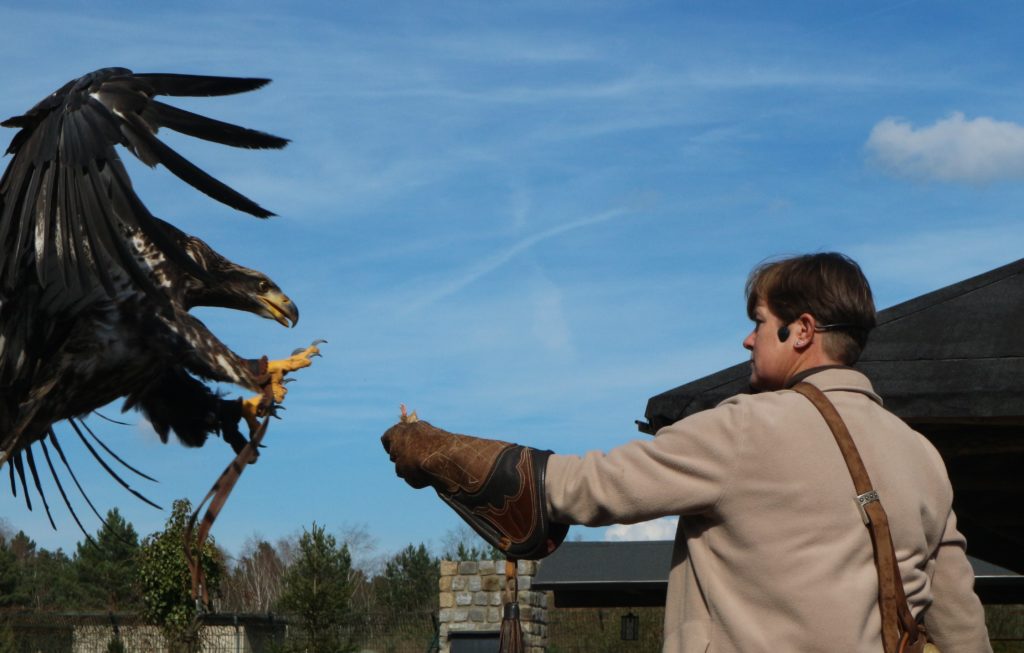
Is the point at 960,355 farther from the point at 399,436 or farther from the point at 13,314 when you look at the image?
the point at 13,314

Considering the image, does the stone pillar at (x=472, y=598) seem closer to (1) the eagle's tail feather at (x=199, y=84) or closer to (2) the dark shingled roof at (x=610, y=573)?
(2) the dark shingled roof at (x=610, y=573)

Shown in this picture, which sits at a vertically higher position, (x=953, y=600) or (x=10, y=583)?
(x=10, y=583)

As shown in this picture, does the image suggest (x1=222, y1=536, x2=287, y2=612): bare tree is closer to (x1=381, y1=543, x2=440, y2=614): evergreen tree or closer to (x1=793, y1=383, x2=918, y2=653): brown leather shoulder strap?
(x1=381, y1=543, x2=440, y2=614): evergreen tree

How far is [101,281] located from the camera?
154 inches

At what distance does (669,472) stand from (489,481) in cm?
34

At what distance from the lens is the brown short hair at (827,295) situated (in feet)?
7.51

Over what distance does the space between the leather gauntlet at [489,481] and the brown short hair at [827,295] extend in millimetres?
513

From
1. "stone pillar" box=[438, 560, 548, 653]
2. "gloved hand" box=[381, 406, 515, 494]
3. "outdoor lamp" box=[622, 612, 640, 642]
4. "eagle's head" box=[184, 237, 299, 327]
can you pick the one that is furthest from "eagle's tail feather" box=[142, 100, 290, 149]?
"outdoor lamp" box=[622, 612, 640, 642]

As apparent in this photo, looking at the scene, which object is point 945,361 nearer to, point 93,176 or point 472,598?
point 93,176

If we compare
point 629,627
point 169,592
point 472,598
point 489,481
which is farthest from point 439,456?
point 169,592

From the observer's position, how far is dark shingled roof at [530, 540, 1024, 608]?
1437 centimetres

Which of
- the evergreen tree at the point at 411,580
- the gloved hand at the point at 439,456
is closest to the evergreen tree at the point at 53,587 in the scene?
the evergreen tree at the point at 411,580

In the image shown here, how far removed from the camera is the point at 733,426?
2.15m

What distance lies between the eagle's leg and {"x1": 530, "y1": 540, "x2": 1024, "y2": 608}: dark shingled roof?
1003cm
